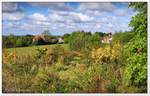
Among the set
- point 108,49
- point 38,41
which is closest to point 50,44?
point 38,41

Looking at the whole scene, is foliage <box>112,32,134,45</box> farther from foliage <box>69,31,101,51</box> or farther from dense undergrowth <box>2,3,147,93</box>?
foliage <box>69,31,101,51</box>

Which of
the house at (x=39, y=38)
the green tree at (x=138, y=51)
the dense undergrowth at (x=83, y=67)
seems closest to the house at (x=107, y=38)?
the dense undergrowth at (x=83, y=67)

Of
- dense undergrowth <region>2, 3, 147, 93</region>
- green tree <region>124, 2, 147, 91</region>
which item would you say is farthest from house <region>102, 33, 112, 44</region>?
green tree <region>124, 2, 147, 91</region>

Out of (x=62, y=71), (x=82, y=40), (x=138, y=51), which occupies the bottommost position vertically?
(x=62, y=71)

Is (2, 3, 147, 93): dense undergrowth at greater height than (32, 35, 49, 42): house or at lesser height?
lesser

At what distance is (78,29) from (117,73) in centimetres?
63

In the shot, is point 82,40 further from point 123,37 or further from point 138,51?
point 138,51

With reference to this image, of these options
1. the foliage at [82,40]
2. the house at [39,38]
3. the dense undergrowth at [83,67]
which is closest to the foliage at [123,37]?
the dense undergrowth at [83,67]

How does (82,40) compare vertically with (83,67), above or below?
above

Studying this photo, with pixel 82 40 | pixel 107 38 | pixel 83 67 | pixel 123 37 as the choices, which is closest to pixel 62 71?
pixel 83 67

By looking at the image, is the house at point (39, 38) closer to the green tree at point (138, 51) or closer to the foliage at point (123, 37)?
the foliage at point (123, 37)

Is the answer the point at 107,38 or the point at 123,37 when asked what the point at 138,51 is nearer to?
the point at 123,37

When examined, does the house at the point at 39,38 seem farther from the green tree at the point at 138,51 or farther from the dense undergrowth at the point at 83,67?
the green tree at the point at 138,51

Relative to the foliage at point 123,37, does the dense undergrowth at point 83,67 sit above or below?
below
